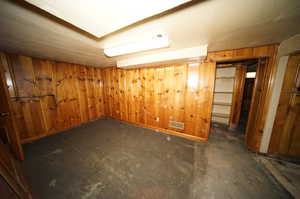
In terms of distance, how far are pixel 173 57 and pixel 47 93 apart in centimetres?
332

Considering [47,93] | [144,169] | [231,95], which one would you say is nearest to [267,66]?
[231,95]

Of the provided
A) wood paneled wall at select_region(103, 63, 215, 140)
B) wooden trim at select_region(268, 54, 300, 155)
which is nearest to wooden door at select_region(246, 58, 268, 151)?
wooden trim at select_region(268, 54, 300, 155)

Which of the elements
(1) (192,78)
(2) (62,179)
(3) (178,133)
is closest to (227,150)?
(3) (178,133)

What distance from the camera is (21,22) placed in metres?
0.96

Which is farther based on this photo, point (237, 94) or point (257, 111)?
point (237, 94)

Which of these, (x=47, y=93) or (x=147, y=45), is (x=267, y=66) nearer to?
(x=147, y=45)

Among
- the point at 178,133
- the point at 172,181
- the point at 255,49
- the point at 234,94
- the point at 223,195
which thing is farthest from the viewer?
the point at 234,94

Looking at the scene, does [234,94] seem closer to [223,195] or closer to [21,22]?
[223,195]

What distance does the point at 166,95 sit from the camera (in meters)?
2.53

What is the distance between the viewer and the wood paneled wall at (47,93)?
2061 mm

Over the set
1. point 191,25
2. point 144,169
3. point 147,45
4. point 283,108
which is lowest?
point 144,169

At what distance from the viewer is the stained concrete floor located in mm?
1187

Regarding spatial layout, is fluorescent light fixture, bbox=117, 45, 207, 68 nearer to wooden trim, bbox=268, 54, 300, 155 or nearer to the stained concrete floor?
wooden trim, bbox=268, 54, 300, 155

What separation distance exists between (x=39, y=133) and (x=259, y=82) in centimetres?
520
